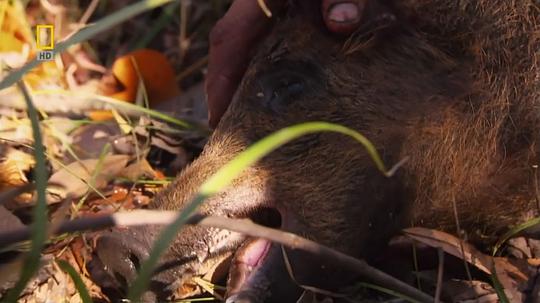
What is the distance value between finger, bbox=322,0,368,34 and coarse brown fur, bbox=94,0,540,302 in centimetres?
4

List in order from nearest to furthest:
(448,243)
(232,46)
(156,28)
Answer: (448,243) < (232,46) < (156,28)

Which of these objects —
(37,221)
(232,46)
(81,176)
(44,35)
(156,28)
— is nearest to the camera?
(37,221)

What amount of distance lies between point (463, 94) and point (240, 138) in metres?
0.52

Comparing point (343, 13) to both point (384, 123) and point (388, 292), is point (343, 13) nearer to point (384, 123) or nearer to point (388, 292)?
point (384, 123)

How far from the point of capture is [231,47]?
2.27 m

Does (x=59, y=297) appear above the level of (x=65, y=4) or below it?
below

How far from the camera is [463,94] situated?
2133mm

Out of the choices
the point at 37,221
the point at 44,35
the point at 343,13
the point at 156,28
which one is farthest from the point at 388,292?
the point at 156,28

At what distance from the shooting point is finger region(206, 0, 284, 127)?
2219mm

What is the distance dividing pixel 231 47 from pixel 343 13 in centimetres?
35

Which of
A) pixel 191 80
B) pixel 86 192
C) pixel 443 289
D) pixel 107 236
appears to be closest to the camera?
pixel 107 236

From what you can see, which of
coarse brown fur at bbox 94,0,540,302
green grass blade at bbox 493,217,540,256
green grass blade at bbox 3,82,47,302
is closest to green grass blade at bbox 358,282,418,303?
coarse brown fur at bbox 94,0,540,302

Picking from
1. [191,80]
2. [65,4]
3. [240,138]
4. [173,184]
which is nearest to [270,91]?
[240,138]

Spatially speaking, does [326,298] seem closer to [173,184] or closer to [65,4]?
[173,184]
